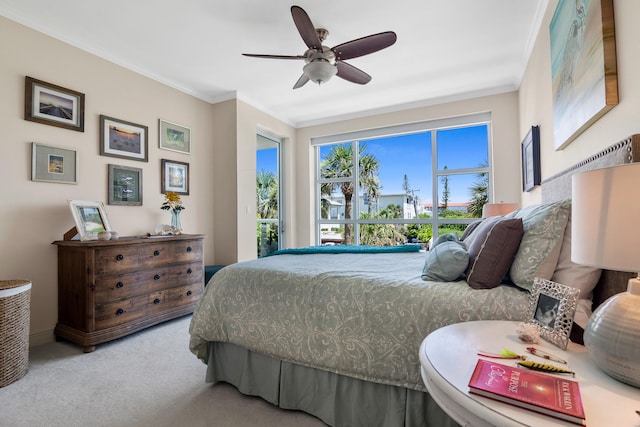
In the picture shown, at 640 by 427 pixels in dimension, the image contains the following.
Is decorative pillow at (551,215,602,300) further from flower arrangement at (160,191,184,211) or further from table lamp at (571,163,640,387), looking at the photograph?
flower arrangement at (160,191,184,211)

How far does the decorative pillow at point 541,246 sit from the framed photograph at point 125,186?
Answer: 137 inches

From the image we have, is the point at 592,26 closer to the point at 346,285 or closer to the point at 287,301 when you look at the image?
the point at 346,285

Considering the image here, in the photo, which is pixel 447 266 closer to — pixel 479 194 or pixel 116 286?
pixel 116 286

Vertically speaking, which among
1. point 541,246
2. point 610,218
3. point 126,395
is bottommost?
point 126,395

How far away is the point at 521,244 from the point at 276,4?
94.9 inches

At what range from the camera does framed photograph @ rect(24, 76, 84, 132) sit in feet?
8.44

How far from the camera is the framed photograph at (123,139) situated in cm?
308

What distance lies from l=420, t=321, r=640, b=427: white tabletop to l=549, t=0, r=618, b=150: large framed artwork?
122 cm

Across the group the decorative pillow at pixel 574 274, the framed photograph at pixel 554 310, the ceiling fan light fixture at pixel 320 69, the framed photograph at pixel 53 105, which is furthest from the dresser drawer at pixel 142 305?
the decorative pillow at pixel 574 274

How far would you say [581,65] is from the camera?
5.36 feet

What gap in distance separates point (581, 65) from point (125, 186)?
3.83m

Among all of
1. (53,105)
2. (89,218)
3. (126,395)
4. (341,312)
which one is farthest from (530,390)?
(53,105)

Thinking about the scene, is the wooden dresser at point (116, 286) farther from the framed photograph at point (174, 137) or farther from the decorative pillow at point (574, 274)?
the decorative pillow at point (574, 274)

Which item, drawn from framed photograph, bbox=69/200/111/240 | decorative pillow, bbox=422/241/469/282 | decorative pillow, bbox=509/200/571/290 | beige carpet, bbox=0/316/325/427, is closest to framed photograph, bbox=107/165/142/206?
framed photograph, bbox=69/200/111/240
